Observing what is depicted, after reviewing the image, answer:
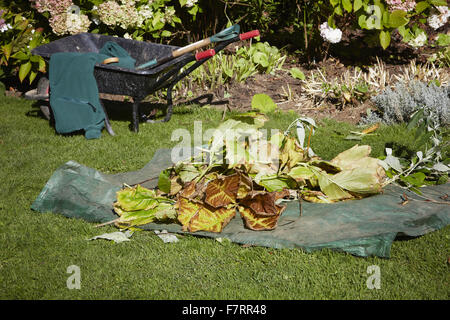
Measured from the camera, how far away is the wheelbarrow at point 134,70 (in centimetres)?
407

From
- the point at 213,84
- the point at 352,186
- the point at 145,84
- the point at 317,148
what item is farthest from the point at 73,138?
the point at 352,186

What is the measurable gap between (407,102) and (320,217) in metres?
2.29

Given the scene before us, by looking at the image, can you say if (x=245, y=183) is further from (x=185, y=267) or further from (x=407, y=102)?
(x=407, y=102)

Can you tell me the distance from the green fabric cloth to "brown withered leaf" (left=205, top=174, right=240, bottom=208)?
216cm

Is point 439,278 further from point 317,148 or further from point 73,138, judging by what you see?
point 73,138

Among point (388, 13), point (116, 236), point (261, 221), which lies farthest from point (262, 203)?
point (388, 13)

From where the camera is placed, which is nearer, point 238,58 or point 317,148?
point 317,148

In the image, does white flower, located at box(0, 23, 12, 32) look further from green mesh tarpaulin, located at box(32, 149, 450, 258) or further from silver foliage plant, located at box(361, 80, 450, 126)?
silver foliage plant, located at box(361, 80, 450, 126)

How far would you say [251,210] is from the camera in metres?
2.43

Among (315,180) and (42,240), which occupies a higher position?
(315,180)

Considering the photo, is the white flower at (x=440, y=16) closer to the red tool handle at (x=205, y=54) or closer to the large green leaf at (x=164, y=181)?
the red tool handle at (x=205, y=54)

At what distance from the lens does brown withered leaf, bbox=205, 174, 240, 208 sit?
2436 mm

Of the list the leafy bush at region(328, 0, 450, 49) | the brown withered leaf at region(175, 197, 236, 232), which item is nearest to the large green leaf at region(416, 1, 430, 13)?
the leafy bush at region(328, 0, 450, 49)
